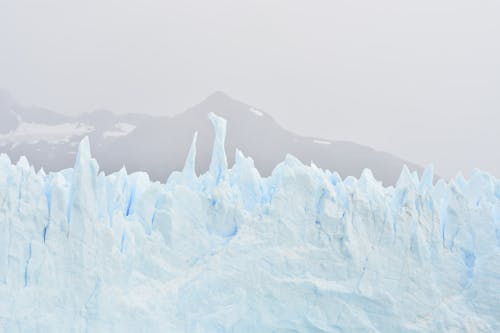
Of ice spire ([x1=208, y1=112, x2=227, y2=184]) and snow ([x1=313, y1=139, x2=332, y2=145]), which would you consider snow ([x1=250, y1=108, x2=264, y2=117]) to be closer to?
snow ([x1=313, y1=139, x2=332, y2=145])

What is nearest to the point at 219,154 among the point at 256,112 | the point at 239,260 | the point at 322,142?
the point at 239,260

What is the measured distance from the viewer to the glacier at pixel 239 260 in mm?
12516

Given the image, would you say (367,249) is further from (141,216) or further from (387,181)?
(387,181)

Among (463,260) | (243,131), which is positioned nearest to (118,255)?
(463,260)

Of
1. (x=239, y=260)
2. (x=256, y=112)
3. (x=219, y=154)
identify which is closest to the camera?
(x=239, y=260)

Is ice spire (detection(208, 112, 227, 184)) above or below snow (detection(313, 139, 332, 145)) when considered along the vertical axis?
above

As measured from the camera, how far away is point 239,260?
42.5 feet

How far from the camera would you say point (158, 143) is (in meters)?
65.9

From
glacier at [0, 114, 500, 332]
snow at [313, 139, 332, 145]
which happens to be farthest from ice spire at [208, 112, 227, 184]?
snow at [313, 139, 332, 145]

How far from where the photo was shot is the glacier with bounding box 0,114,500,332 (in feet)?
41.1

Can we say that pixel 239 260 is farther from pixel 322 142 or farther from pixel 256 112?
pixel 256 112

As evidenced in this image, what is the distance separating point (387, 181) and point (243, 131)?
18.8 meters

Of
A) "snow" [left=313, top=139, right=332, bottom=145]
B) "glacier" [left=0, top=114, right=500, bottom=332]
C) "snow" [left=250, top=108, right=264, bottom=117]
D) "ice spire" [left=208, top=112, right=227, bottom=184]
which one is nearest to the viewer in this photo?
"glacier" [left=0, top=114, right=500, bottom=332]

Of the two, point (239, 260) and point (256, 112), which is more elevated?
point (239, 260)
